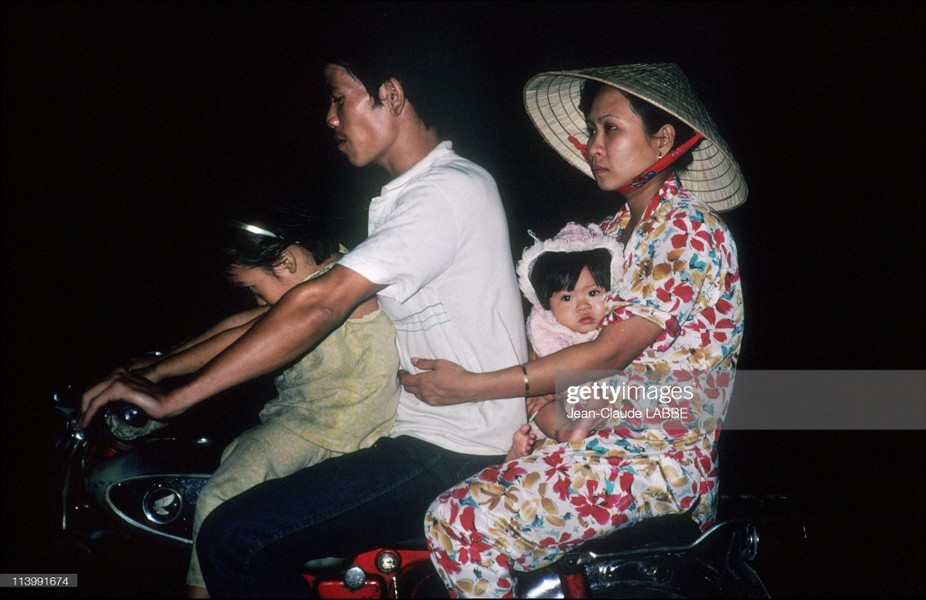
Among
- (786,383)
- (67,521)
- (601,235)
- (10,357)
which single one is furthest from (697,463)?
(10,357)

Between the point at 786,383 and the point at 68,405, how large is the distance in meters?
6.68

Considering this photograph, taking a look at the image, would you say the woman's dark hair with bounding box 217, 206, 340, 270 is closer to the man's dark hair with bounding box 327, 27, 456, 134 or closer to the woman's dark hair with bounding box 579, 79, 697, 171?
the man's dark hair with bounding box 327, 27, 456, 134

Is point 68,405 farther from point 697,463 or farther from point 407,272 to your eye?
point 697,463

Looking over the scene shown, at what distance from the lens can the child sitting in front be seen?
88.0 inches

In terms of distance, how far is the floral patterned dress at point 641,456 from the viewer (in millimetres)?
1582

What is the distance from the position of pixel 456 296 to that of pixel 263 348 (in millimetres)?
571

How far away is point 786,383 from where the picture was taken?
621 cm

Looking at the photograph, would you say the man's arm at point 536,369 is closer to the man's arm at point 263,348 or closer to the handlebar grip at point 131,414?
the man's arm at point 263,348

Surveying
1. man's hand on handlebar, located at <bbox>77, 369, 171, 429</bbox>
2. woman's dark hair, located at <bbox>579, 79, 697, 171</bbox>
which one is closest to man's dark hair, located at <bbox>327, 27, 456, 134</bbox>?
woman's dark hair, located at <bbox>579, 79, 697, 171</bbox>

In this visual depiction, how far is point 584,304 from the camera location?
7.41ft

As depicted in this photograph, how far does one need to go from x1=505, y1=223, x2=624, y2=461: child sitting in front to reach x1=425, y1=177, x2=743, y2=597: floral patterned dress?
345 millimetres

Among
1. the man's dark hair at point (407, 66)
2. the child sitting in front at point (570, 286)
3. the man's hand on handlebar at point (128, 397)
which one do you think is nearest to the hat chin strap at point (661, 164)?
the child sitting in front at point (570, 286)

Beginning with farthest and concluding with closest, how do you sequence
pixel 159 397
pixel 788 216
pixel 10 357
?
1. pixel 788 216
2. pixel 10 357
3. pixel 159 397

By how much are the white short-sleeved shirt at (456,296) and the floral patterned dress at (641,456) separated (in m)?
0.16
